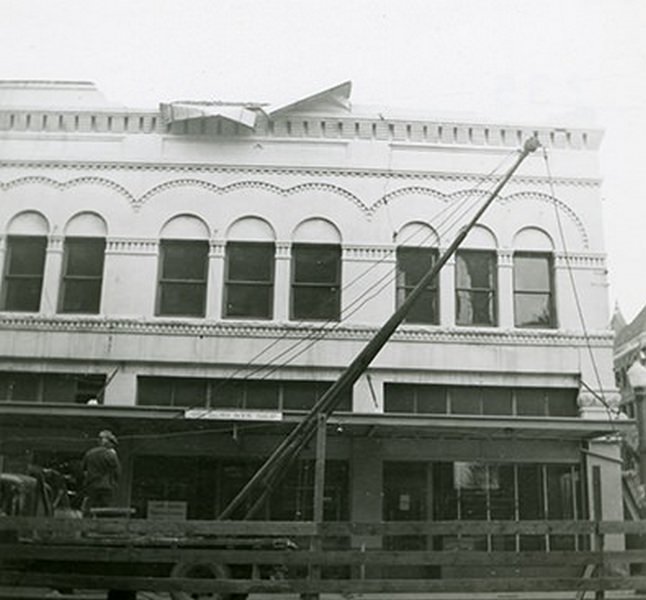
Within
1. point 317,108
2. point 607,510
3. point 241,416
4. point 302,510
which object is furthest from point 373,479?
point 317,108

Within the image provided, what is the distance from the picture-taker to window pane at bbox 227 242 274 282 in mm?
17172

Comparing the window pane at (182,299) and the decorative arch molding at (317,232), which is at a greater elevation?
the decorative arch molding at (317,232)

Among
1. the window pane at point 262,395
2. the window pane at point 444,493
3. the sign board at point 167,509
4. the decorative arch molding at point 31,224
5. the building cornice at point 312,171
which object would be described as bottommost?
the sign board at point 167,509

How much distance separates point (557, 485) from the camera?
16375 mm

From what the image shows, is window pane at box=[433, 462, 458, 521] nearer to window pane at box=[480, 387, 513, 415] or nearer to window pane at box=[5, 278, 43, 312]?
window pane at box=[480, 387, 513, 415]

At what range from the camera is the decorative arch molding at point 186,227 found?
17.2 metres

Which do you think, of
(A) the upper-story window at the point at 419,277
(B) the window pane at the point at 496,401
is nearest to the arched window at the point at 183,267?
(A) the upper-story window at the point at 419,277

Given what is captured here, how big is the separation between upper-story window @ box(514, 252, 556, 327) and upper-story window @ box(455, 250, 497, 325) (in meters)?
0.49

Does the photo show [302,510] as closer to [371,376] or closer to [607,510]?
[371,376]

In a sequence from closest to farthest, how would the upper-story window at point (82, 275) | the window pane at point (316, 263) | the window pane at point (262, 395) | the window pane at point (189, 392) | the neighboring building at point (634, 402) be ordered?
1. the neighboring building at point (634, 402)
2. the window pane at point (262, 395)
3. the window pane at point (189, 392)
4. the upper-story window at point (82, 275)
5. the window pane at point (316, 263)

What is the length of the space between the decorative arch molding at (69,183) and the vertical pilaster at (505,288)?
755cm

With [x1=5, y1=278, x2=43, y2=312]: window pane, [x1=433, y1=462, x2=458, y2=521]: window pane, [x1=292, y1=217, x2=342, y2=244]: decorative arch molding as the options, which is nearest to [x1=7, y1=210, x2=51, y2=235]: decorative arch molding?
[x1=5, y1=278, x2=43, y2=312]: window pane

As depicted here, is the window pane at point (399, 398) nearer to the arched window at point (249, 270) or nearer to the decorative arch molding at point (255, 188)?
the arched window at point (249, 270)

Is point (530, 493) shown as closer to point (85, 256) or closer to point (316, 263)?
point (316, 263)
